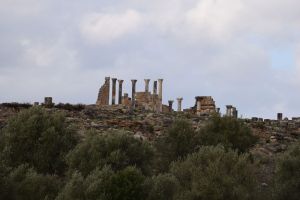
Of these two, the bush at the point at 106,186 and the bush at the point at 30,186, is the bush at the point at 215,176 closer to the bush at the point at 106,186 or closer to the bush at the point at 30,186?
the bush at the point at 106,186

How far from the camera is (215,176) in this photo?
34.5 m

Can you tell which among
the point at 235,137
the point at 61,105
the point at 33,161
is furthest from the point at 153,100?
the point at 33,161

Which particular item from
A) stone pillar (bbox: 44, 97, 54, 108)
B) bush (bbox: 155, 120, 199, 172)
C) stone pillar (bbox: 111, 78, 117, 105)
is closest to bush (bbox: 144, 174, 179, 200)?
bush (bbox: 155, 120, 199, 172)

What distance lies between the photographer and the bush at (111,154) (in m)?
37.4

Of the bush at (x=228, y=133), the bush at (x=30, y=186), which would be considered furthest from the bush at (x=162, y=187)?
the bush at (x=228, y=133)

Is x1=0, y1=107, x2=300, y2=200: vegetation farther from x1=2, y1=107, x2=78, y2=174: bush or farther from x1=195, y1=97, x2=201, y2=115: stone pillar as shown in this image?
x1=195, y1=97, x2=201, y2=115: stone pillar

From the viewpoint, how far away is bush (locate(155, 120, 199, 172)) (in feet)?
150

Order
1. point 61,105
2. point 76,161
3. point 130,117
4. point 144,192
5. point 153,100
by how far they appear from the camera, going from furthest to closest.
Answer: point 153,100, point 61,105, point 130,117, point 76,161, point 144,192

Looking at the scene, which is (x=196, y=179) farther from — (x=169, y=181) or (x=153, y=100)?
(x=153, y=100)

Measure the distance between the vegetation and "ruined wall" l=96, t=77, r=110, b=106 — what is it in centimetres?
3529

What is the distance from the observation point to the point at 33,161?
40.7 meters

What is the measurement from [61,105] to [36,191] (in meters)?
36.0

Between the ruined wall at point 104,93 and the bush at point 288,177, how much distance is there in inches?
1767

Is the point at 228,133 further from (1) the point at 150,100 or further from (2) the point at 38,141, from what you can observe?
(1) the point at 150,100
